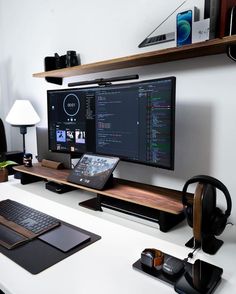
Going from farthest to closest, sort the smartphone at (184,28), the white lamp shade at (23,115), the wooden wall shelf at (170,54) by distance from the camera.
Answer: the white lamp shade at (23,115)
the smartphone at (184,28)
the wooden wall shelf at (170,54)

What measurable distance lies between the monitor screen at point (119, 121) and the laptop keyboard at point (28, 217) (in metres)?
0.44

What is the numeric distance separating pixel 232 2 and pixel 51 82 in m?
1.28

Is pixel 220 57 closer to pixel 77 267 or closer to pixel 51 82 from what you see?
pixel 77 267

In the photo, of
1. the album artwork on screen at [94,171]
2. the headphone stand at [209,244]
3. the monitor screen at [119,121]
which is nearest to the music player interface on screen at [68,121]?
the monitor screen at [119,121]

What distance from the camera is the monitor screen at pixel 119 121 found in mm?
1115

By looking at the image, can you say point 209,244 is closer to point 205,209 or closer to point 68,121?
point 205,209

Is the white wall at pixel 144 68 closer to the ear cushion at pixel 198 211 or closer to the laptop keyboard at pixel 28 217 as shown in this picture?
the ear cushion at pixel 198 211

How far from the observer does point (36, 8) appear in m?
2.05

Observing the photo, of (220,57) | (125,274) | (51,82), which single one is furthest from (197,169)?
(51,82)

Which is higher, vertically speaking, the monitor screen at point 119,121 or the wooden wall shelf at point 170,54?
the wooden wall shelf at point 170,54

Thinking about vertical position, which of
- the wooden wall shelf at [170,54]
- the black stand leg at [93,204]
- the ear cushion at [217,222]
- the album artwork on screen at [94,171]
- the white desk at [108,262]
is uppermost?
the wooden wall shelf at [170,54]

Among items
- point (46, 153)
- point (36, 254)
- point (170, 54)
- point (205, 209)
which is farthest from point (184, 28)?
point (46, 153)

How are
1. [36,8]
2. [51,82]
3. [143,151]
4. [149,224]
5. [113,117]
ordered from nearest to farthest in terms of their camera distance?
[149,224]
[143,151]
[113,117]
[51,82]
[36,8]

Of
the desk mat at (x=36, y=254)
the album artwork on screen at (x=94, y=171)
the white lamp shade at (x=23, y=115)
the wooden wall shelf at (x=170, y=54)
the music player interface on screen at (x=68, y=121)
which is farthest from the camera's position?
the white lamp shade at (x=23, y=115)
